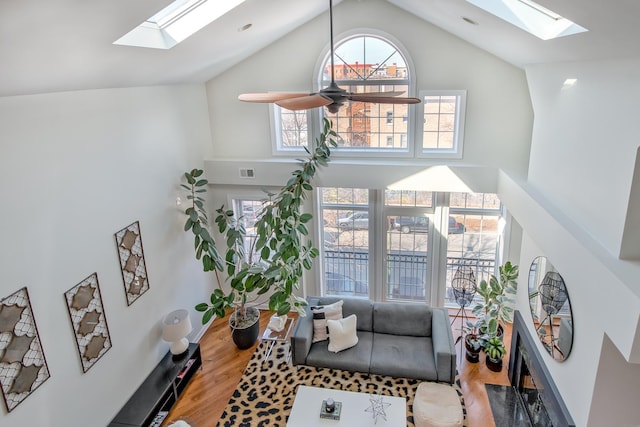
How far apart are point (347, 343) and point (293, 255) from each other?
54.4 inches

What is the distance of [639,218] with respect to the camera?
2729 millimetres

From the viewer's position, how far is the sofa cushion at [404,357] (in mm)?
5262

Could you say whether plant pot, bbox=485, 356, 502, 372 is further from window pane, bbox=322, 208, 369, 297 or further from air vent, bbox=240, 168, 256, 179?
air vent, bbox=240, 168, 256, 179

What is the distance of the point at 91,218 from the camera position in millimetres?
4098

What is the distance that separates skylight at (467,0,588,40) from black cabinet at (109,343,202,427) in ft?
16.5

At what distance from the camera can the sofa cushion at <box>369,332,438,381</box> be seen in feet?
17.3

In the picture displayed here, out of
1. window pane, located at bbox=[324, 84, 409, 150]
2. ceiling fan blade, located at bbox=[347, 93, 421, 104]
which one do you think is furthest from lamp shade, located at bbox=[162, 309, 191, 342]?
ceiling fan blade, located at bbox=[347, 93, 421, 104]

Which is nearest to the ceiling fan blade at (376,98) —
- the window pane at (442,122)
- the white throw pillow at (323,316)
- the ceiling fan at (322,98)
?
the ceiling fan at (322,98)

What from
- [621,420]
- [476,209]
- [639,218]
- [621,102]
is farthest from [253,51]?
[621,420]

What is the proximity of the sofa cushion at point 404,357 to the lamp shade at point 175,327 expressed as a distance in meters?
2.40

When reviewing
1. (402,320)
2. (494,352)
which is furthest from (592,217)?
(402,320)

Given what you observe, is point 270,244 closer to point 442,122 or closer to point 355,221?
point 355,221

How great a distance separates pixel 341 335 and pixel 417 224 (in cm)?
209

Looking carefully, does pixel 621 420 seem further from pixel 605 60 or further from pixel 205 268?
pixel 205 268
